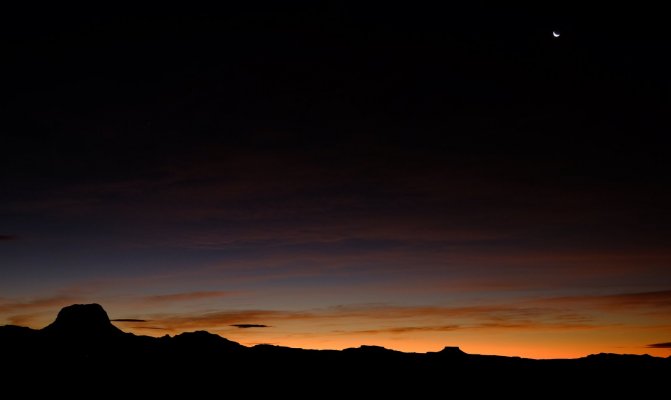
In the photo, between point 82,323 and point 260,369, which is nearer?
point 260,369

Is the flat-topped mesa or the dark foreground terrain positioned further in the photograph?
the flat-topped mesa

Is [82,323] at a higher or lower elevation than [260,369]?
higher

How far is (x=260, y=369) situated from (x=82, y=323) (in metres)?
34.9

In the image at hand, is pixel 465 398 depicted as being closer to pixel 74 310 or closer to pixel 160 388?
pixel 160 388

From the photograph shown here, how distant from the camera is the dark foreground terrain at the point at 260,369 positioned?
84.4 m

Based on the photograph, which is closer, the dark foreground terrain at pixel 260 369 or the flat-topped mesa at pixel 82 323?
the dark foreground terrain at pixel 260 369

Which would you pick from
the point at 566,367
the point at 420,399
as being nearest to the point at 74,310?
the point at 420,399

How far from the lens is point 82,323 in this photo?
11325cm

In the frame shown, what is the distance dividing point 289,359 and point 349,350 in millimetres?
14841

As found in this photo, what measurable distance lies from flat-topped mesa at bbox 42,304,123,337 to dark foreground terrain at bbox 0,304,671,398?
0.18 metres

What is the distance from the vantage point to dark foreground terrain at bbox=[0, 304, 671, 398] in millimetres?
84438

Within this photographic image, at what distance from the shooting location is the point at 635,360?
11194 centimetres

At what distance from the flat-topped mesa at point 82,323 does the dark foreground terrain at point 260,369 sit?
0.58 ft

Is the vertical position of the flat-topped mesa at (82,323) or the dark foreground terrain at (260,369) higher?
the flat-topped mesa at (82,323)
